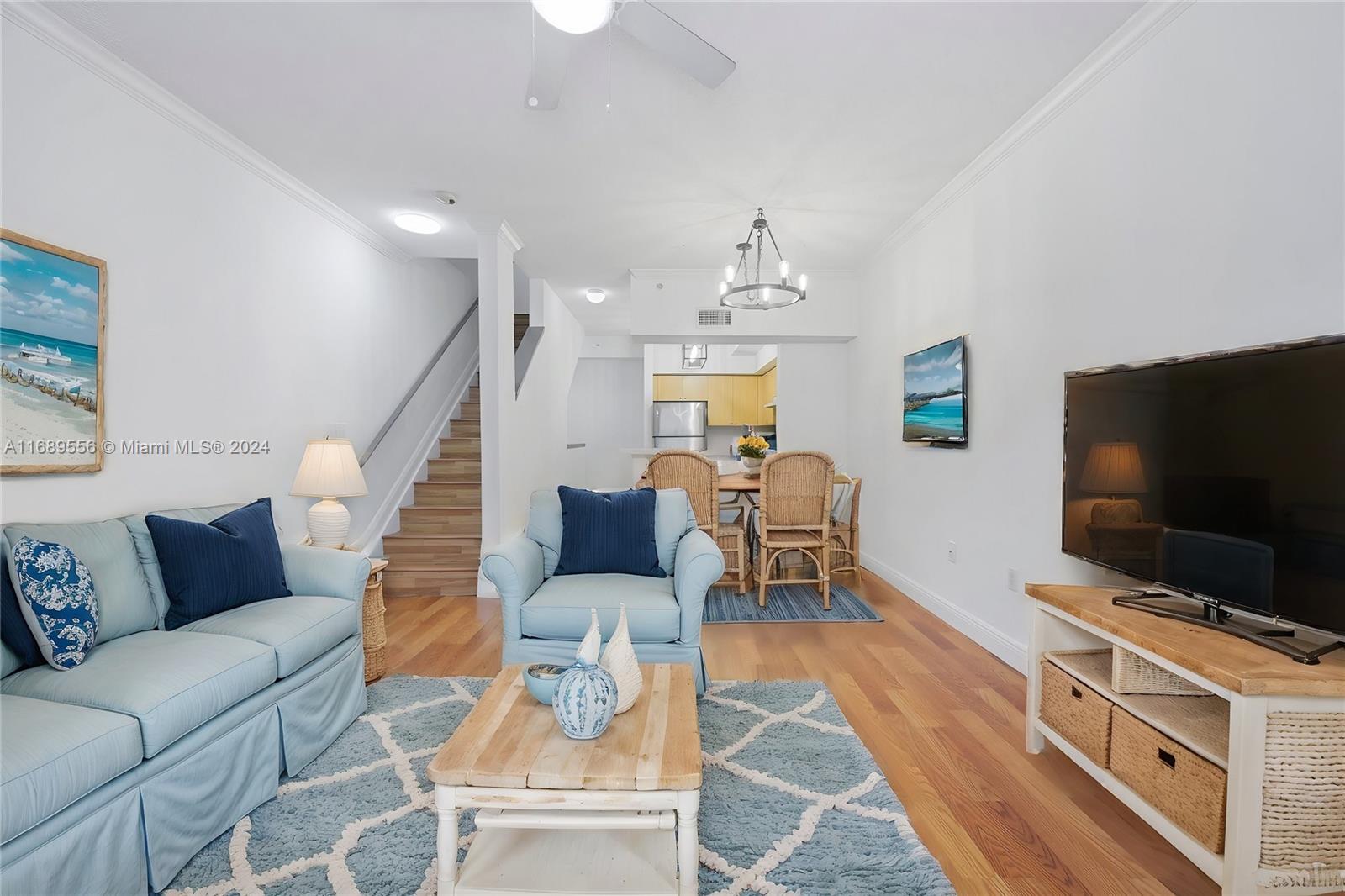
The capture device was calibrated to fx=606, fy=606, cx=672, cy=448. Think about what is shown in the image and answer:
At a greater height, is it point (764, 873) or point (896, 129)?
point (896, 129)

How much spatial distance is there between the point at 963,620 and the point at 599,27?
3405 mm

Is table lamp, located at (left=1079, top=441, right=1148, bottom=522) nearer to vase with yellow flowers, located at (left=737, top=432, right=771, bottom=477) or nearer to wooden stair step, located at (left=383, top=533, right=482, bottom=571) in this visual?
vase with yellow flowers, located at (left=737, top=432, right=771, bottom=477)

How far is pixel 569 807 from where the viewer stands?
53.3 inches

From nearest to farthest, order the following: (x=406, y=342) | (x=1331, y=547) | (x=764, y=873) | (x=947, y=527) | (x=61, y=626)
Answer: (x=1331, y=547), (x=764, y=873), (x=61, y=626), (x=947, y=527), (x=406, y=342)

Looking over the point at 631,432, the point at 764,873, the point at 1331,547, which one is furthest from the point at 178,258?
the point at 631,432

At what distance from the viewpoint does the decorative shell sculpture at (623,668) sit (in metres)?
1.69

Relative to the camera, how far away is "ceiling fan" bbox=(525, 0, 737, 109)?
5.58 ft

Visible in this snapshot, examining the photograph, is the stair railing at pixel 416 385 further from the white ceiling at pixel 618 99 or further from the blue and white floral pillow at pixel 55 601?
the blue and white floral pillow at pixel 55 601

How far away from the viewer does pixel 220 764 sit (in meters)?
1.76

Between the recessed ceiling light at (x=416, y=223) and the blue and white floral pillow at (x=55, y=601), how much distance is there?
2862mm

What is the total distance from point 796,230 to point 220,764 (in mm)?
4259

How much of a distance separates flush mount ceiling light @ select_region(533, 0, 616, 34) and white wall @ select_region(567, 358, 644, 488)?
7.34m

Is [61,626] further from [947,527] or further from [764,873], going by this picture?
[947,527]

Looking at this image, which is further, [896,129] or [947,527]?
[947,527]
